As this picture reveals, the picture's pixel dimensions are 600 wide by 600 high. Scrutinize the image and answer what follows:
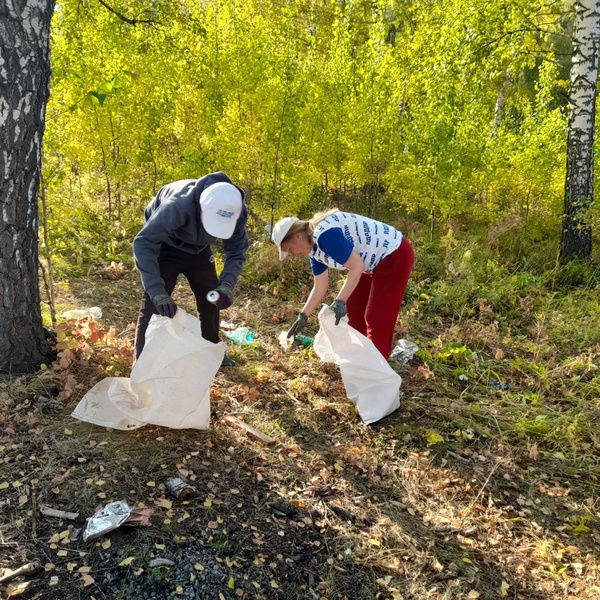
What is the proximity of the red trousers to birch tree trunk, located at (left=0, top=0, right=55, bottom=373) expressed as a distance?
2.07m

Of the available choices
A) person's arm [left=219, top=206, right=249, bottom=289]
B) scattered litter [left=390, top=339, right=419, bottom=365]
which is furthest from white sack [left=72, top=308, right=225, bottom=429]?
scattered litter [left=390, top=339, right=419, bottom=365]

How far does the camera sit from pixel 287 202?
5.62 m

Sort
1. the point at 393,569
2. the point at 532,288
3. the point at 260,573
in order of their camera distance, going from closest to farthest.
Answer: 1. the point at 260,573
2. the point at 393,569
3. the point at 532,288

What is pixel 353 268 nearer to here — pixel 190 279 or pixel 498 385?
pixel 190 279

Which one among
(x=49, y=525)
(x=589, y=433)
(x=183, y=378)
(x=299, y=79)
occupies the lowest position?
(x=589, y=433)

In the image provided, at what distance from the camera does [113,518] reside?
1.91 meters

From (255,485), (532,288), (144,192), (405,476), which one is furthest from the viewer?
(144,192)

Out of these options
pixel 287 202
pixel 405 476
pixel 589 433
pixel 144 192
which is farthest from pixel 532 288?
pixel 144 192

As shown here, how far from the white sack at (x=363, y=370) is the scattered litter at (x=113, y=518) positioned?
1.44m

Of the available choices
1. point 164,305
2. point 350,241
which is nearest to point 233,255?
point 164,305

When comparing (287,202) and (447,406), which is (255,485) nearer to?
(447,406)

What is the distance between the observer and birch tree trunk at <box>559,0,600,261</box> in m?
5.16

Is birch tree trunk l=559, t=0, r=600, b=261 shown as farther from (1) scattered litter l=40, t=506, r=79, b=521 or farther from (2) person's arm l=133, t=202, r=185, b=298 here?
(1) scattered litter l=40, t=506, r=79, b=521

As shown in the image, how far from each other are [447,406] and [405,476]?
2.80ft
